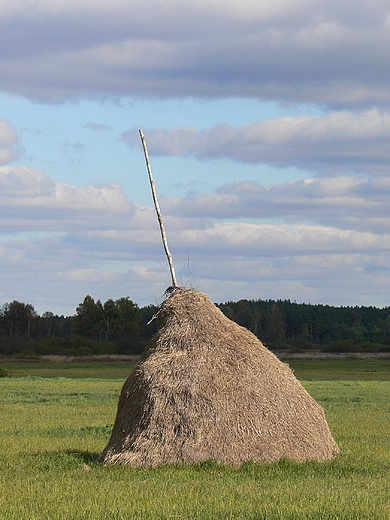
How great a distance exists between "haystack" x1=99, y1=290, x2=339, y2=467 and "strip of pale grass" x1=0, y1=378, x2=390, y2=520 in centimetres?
40

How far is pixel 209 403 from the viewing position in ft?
54.0

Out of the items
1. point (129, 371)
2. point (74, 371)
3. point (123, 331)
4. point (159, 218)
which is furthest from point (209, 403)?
point (123, 331)

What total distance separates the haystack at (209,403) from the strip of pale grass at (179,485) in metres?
0.40

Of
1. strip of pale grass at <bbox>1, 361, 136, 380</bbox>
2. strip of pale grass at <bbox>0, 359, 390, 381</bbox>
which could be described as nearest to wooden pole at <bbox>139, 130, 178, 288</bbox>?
strip of pale grass at <bbox>0, 359, 390, 381</bbox>

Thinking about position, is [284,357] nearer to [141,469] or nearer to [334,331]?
[334,331]

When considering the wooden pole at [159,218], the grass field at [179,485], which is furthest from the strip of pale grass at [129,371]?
the wooden pole at [159,218]

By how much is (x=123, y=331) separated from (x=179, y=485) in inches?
5775

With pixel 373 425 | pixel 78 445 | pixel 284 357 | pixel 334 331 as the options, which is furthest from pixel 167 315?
pixel 334 331

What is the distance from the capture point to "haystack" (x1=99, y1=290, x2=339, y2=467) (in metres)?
16.3

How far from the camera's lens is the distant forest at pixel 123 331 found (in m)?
134

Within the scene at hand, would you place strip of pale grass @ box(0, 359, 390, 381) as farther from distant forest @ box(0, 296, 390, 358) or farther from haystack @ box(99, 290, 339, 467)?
haystack @ box(99, 290, 339, 467)

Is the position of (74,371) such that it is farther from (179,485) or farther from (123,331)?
(123,331)

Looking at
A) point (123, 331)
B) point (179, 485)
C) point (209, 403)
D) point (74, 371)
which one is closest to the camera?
point (179, 485)

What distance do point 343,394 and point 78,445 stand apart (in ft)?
81.7
